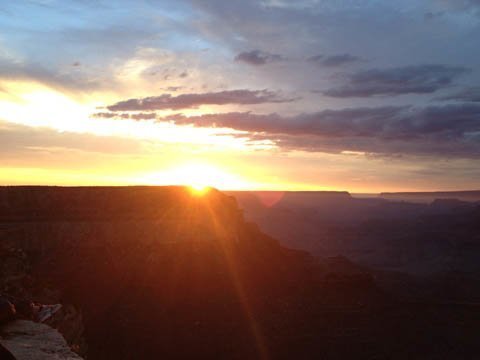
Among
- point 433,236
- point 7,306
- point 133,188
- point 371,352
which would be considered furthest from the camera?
point 433,236

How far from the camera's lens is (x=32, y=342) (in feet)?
28.9

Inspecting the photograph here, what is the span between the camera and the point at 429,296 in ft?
145

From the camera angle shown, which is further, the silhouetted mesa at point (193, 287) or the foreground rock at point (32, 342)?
the silhouetted mesa at point (193, 287)

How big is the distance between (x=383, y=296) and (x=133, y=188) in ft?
76.0

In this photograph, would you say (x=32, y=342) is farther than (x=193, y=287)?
No

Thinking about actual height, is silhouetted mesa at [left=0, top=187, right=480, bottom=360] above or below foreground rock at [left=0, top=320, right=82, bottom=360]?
below

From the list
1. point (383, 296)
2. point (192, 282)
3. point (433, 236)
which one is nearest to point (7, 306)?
point (192, 282)

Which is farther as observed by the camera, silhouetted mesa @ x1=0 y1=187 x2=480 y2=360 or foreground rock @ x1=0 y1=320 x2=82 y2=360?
silhouetted mesa @ x1=0 y1=187 x2=480 y2=360

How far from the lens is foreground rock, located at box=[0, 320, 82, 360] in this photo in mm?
8078

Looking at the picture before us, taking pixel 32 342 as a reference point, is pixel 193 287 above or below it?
below

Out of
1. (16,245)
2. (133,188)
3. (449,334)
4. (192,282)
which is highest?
(133,188)

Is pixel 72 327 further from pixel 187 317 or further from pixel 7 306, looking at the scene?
pixel 7 306

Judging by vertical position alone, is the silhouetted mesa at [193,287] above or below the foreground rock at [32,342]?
below

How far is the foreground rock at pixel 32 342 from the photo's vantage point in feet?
26.5
